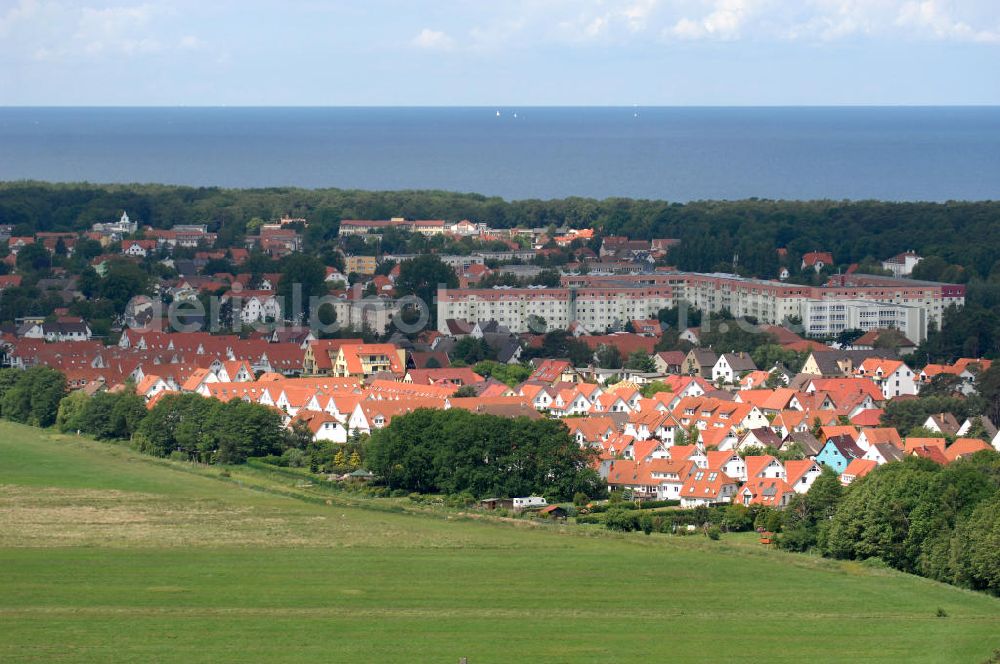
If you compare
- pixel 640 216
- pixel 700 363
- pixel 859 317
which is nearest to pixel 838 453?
pixel 700 363

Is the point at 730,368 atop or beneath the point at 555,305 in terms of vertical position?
beneath

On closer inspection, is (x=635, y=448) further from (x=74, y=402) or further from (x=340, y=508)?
(x=74, y=402)

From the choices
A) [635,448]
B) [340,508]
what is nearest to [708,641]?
[340,508]

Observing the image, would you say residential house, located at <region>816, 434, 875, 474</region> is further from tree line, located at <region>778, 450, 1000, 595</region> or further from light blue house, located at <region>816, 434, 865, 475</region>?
tree line, located at <region>778, 450, 1000, 595</region>

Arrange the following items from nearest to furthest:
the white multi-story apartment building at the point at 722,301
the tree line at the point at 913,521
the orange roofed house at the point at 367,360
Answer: the tree line at the point at 913,521, the orange roofed house at the point at 367,360, the white multi-story apartment building at the point at 722,301

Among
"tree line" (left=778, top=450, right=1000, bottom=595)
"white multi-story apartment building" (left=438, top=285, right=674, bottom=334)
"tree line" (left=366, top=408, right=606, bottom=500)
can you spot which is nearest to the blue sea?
"white multi-story apartment building" (left=438, top=285, right=674, bottom=334)

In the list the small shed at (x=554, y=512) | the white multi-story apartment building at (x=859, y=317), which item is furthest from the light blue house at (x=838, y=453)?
the white multi-story apartment building at (x=859, y=317)

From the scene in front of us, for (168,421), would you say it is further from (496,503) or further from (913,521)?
(913,521)

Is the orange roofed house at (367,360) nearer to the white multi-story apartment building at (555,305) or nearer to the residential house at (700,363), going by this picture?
the residential house at (700,363)
